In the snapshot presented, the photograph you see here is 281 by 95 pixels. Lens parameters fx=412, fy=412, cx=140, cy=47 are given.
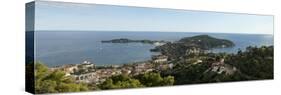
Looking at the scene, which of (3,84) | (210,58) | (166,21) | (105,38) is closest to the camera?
(3,84)

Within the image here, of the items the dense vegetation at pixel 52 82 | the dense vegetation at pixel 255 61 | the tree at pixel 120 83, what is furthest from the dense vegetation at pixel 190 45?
the dense vegetation at pixel 52 82

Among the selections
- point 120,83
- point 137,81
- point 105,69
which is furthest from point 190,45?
point 105,69

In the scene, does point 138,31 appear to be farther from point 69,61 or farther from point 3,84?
point 3,84

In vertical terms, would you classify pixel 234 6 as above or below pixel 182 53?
above

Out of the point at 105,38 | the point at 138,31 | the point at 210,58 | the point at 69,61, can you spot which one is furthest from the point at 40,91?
the point at 210,58

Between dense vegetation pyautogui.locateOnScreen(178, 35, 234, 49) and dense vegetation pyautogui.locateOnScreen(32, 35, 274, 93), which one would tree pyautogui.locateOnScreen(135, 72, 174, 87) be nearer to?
dense vegetation pyautogui.locateOnScreen(32, 35, 274, 93)

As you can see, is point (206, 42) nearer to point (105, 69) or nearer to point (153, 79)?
point (153, 79)

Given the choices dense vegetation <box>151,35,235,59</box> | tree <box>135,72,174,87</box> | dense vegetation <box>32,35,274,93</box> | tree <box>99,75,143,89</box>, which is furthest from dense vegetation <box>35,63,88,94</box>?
dense vegetation <box>151,35,235,59</box>
